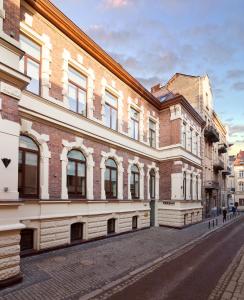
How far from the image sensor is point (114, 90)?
17.0 m

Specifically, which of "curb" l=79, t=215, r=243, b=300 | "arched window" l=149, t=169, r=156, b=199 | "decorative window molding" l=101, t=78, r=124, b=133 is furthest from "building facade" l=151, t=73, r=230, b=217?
"curb" l=79, t=215, r=243, b=300

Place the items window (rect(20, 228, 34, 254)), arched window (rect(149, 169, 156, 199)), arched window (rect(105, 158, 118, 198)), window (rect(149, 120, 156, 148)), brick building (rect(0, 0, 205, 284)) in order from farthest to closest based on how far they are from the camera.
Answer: window (rect(149, 120, 156, 148))
arched window (rect(149, 169, 156, 199))
arched window (rect(105, 158, 118, 198))
window (rect(20, 228, 34, 254))
brick building (rect(0, 0, 205, 284))

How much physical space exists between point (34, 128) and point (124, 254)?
680 centimetres

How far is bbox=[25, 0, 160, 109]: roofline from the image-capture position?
39.0 ft

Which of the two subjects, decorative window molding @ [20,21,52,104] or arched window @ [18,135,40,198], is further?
decorative window molding @ [20,21,52,104]

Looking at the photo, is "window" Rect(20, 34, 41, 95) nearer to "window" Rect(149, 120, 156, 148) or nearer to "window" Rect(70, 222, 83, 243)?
"window" Rect(70, 222, 83, 243)

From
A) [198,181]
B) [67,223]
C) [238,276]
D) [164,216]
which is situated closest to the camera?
[238,276]

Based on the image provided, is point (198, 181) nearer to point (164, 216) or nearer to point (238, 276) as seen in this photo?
point (164, 216)

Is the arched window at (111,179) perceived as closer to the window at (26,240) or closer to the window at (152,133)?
the window at (26,240)

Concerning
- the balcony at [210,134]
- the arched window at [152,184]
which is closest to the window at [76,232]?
the arched window at [152,184]

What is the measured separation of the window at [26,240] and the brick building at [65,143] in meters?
0.04

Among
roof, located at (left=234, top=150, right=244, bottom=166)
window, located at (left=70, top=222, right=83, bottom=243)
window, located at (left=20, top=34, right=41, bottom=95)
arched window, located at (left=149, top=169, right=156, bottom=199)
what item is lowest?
window, located at (left=70, top=222, right=83, bottom=243)

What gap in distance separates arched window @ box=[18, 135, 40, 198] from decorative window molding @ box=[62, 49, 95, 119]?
2919 mm

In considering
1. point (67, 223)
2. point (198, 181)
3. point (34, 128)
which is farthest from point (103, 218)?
point (198, 181)
